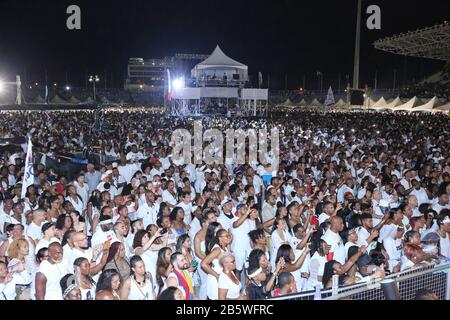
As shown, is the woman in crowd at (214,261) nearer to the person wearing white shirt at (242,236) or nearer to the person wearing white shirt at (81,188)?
the person wearing white shirt at (242,236)

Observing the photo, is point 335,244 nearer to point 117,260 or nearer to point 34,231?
point 117,260

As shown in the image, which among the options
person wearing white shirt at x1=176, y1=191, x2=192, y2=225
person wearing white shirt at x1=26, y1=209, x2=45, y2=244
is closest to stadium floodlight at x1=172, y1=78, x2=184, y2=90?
person wearing white shirt at x1=176, y1=191, x2=192, y2=225

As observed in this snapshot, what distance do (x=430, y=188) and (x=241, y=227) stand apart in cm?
398

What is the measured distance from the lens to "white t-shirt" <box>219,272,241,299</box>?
4168mm

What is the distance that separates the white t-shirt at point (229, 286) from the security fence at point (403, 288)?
653mm

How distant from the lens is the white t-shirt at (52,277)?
406 cm

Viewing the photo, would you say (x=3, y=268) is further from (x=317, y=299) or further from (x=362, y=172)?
(x=362, y=172)

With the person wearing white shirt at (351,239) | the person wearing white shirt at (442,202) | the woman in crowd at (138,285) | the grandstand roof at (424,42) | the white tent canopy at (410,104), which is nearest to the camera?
the woman in crowd at (138,285)

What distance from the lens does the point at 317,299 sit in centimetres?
346

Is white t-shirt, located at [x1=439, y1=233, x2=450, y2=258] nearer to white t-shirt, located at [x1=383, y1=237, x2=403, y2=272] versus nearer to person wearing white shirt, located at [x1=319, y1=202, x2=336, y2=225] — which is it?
white t-shirt, located at [x1=383, y1=237, x2=403, y2=272]

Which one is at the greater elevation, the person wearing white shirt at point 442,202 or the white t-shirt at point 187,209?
the person wearing white shirt at point 442,202

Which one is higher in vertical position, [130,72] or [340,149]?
[130,72]

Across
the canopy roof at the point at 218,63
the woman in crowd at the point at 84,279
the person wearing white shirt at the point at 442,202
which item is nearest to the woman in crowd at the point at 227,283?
the woman in crowd at the point at 84,279
